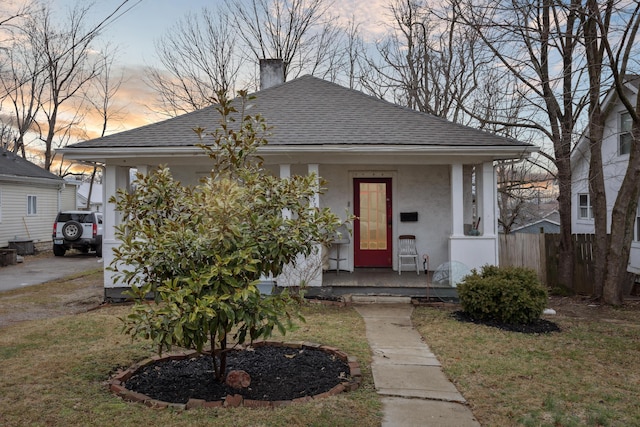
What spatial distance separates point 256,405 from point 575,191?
16.6 metres

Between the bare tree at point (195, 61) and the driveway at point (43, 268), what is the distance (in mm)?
8292

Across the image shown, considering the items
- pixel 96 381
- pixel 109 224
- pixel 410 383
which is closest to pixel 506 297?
pixel 410 383

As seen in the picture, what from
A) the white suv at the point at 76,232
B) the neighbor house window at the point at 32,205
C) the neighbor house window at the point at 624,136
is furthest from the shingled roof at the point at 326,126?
the neighbor house window at the point at 32,205

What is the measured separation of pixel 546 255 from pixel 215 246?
→ 9.32 metres

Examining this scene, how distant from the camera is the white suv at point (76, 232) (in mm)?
16984

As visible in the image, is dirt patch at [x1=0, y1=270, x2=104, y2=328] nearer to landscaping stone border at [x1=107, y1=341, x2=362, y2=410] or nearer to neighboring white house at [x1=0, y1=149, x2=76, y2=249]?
landscaping stone border at [x1=107, y1=341, x2=362, y2=410]

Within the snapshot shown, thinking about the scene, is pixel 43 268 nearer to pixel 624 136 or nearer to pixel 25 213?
pixel 25 213

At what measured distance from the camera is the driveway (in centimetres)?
1172

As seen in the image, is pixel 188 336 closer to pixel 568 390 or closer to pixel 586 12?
pixel 568 390

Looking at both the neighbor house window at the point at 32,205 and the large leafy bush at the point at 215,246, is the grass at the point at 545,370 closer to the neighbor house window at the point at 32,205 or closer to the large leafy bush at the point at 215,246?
the large leafy bush at the point at 215,246

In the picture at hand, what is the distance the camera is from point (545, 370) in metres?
4.73

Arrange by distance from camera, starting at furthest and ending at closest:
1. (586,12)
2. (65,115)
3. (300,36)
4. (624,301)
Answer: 1. (65,115)
2. (300,36)
3. (624,301)
4. (586,12)

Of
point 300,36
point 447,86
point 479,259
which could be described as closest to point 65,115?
point 300,36

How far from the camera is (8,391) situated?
4.02m
